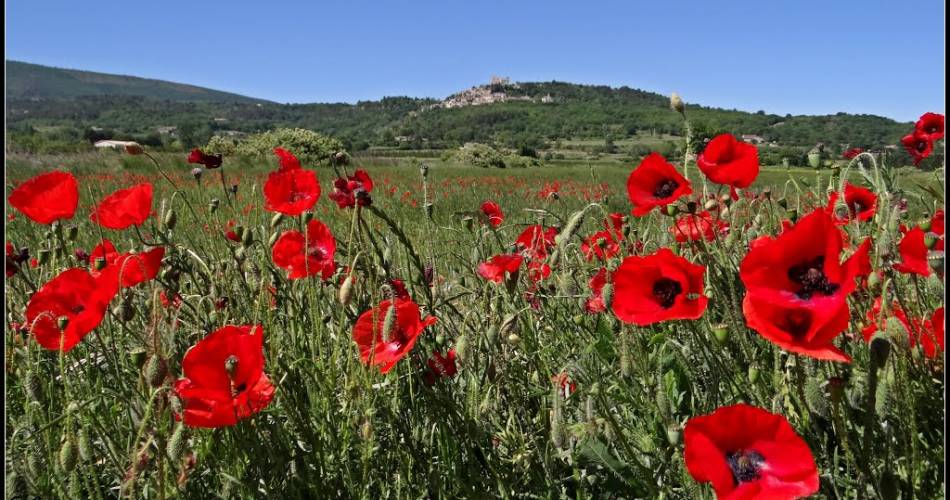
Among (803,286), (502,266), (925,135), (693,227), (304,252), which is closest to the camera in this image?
(803,286)

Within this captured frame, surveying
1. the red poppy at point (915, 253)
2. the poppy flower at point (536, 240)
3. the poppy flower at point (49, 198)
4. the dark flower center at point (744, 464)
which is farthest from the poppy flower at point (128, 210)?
the red poppy at point (915, 253)

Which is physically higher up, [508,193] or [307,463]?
[508,193]

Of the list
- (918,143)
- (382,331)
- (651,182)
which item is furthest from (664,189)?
(918,143)

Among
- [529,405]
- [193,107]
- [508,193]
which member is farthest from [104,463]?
[193,107]

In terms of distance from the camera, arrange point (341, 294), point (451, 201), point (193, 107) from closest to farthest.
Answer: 1. point (341, 294)
2. point (451, 201)
3. point (193, 107)

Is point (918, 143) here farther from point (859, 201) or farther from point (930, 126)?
point (859, 201)

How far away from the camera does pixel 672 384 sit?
1795mm

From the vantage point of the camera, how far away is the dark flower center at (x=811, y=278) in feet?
3.34

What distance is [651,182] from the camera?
1.77 meters

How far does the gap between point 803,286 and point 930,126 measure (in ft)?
6.94

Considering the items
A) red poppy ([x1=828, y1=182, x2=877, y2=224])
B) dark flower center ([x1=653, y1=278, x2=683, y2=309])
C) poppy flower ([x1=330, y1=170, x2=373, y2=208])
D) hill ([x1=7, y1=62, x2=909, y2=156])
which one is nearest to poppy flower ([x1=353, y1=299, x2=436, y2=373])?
poppy flower ([x1=330, y1=170, x2=373, y2=208])

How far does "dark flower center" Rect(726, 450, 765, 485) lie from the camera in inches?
39.2

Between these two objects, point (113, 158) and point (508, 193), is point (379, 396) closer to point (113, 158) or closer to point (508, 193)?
point (508, 193)

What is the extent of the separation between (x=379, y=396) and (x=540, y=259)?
97 centimetres
